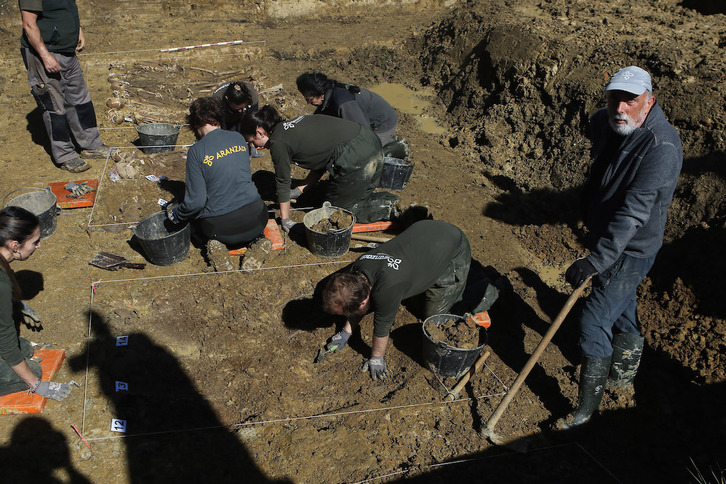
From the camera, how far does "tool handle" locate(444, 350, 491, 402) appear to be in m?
3.99

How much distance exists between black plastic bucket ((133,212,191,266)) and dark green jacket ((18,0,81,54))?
2.63 m

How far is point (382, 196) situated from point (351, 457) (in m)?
3.04

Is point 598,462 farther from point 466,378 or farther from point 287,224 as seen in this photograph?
point 287,224

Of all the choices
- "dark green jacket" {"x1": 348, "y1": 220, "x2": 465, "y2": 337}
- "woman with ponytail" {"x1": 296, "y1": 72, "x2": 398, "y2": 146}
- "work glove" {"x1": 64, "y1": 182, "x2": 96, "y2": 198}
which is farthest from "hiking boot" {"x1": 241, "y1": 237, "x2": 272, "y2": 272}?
"work glove" {"x1": 64, "y1": 182, "x2": 96, "y2": 198}

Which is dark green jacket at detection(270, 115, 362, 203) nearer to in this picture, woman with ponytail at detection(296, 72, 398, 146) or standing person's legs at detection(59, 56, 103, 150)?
woman with ponytail at detection(296, 72, 398, 146)

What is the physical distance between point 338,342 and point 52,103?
472 centimetres

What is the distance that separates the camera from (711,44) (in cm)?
666

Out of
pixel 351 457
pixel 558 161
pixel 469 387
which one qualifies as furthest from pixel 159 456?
pixel 558 161

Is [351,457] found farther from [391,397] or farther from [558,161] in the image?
[558,161]

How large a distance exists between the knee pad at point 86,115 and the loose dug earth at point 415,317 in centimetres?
51

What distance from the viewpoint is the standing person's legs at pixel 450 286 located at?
4168mm

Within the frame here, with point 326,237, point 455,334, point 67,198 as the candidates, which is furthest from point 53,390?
point 455,334

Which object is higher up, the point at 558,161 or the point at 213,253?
the point at 558,161

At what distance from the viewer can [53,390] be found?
12.2 feet
